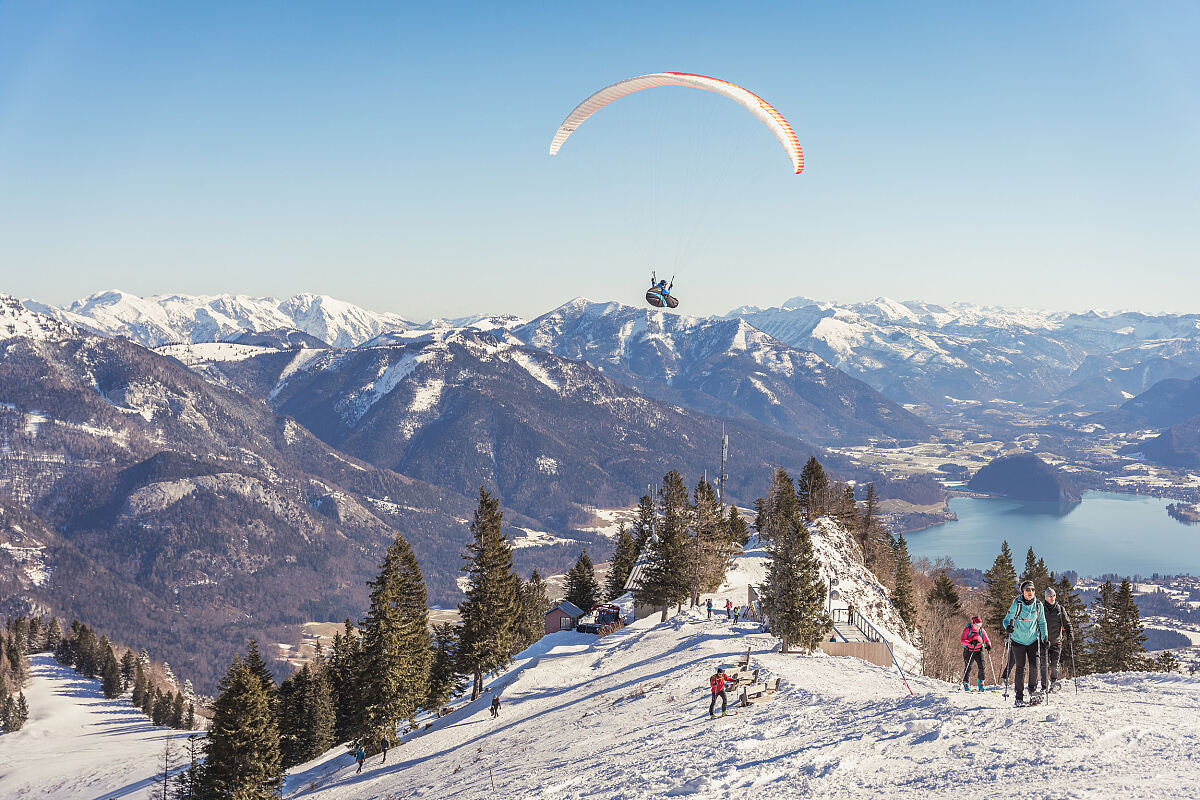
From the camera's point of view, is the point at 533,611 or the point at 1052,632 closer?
the point at 1052,632

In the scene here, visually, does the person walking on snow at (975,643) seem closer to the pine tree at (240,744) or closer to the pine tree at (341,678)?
the pine tree at (240,744)

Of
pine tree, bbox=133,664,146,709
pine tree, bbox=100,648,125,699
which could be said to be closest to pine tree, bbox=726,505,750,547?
pine tree, bbox=133,664,146,709

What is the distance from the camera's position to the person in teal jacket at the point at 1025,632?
19.0 metres

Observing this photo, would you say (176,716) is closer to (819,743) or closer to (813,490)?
(813,490)

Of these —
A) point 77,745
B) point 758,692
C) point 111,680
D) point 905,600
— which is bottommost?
point 77,745

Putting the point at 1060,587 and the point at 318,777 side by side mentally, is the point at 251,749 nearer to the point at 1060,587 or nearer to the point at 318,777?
the point at 318,777

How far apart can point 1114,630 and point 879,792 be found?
210 ft

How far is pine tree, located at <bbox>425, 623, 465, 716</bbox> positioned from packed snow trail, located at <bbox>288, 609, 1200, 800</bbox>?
1429 cm

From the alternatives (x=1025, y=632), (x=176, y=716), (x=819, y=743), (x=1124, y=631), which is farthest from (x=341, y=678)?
(x=1124, y=631)

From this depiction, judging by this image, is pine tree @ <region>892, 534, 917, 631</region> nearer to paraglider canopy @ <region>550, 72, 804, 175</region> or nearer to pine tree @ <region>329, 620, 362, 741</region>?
paraglider canopy @ <region>550, 72, 804, 175</region>

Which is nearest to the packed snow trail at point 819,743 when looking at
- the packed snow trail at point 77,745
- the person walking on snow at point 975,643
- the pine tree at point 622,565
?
the person walking on snow at point 975,643

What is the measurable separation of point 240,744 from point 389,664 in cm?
935

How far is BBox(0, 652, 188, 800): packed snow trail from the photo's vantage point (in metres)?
79.7

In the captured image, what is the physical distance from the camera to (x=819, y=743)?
20.0 meters
